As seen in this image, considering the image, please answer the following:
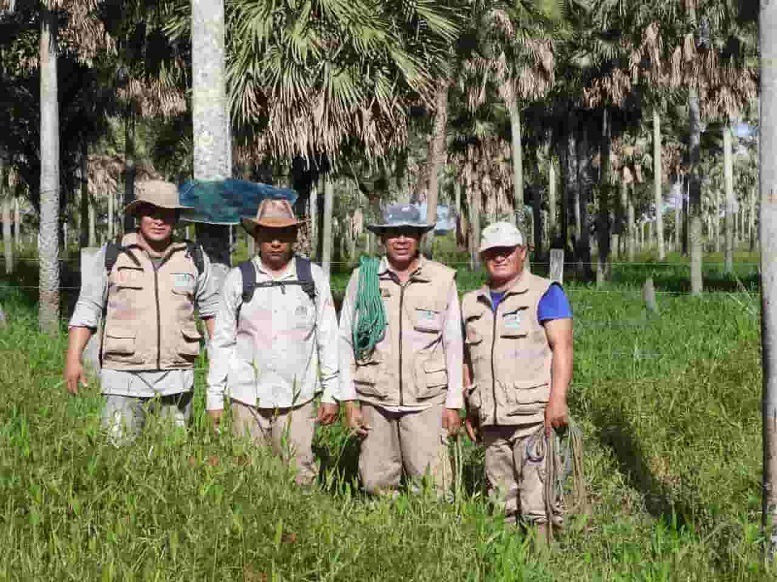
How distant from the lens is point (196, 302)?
5.08m

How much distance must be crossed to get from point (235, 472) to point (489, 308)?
4.90 feet

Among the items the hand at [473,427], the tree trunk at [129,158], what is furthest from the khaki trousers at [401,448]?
the tree trunk at [129,158]

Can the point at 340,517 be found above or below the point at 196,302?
below

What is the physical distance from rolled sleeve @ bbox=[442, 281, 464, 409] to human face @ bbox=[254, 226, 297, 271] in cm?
83

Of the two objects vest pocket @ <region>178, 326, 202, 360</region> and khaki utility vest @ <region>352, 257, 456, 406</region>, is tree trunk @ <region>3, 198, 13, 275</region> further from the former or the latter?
khaki utility vest @ <region>352, 257, 456, 406</region>

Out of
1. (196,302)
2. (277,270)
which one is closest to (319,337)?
(277,270)

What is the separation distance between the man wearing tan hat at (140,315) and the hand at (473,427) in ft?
4.62

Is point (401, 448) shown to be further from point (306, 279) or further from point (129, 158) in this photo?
point (129, 158)

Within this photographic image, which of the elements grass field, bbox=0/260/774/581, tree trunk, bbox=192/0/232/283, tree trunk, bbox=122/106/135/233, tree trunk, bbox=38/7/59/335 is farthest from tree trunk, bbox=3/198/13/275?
grass field, bbox=0/260/774/581

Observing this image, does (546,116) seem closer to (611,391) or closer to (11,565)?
(611,391)

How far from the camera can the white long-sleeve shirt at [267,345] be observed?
465 centimetres

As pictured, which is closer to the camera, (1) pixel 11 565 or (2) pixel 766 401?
(1) pixel 11 565

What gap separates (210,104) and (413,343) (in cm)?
367

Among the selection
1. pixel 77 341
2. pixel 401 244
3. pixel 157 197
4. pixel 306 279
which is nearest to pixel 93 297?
pixel 77 341
